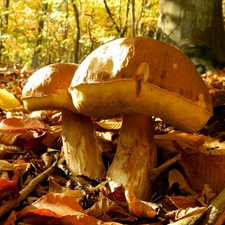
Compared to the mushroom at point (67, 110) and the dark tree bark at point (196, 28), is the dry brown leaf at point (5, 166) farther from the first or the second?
the dark tree bark at point (196, 28)

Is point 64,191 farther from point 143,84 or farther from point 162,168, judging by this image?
point 143,84

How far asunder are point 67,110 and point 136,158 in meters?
0.46

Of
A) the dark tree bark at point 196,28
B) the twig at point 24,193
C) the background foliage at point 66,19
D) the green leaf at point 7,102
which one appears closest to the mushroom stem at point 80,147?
the twig at point 24,193

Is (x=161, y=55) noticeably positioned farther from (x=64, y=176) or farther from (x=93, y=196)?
(x=64, y=176)

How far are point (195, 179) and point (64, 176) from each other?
2.18ft

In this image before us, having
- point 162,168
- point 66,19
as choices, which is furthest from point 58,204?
point 66,19

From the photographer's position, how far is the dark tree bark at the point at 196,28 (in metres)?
4.58

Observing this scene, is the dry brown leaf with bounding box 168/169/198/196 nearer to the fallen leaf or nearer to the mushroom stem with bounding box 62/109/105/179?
the mushroom stem with bounding box 62/109/105/179

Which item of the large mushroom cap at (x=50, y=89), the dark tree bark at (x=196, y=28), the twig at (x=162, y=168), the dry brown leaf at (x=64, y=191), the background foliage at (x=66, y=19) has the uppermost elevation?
the background foliage at (x=66, y=19)

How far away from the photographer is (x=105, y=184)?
1539 millimetres

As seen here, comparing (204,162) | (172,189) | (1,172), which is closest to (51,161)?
(1,172)

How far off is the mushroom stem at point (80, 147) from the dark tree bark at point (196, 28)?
3.12m

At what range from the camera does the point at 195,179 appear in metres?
1.56

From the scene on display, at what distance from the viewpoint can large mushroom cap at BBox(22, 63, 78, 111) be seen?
5.03ft
